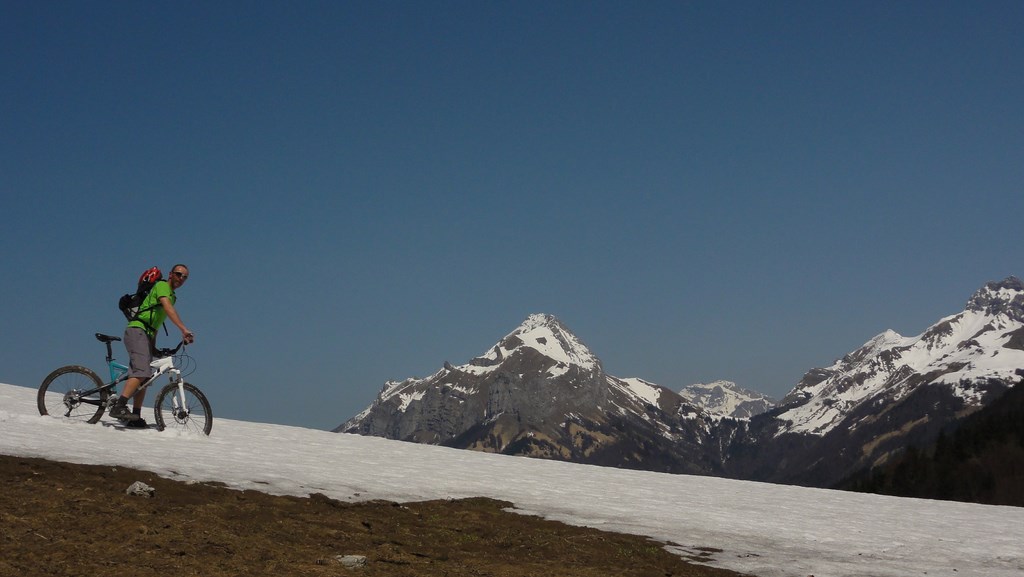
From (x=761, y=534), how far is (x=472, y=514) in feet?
21.8

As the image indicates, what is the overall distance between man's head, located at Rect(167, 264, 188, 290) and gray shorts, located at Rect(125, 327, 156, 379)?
1.43 metres

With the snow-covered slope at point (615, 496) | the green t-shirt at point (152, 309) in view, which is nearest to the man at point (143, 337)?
the green t-shirt at point (152, 309)

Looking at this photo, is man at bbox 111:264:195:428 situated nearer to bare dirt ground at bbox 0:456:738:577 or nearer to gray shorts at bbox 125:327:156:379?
gray shorts at bbox 125:327:156:379

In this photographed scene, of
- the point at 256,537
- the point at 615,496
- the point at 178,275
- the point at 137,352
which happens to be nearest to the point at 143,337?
the point at 137,352

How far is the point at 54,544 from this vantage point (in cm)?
1138

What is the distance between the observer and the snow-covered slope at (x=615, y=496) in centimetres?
1703

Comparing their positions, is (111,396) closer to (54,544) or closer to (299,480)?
(299,480)

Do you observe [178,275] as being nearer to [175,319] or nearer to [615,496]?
[175,319]

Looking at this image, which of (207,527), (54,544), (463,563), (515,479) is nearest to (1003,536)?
(515,479)

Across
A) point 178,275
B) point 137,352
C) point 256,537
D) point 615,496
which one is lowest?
point 256,537

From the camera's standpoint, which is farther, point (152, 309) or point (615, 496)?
point (615, 496)

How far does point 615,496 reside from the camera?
23.1 m

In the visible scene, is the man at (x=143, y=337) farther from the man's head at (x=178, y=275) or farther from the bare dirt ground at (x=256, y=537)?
the bare dirt ground at (x=256, y=537)

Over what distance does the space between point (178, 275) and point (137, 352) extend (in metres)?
2.13
